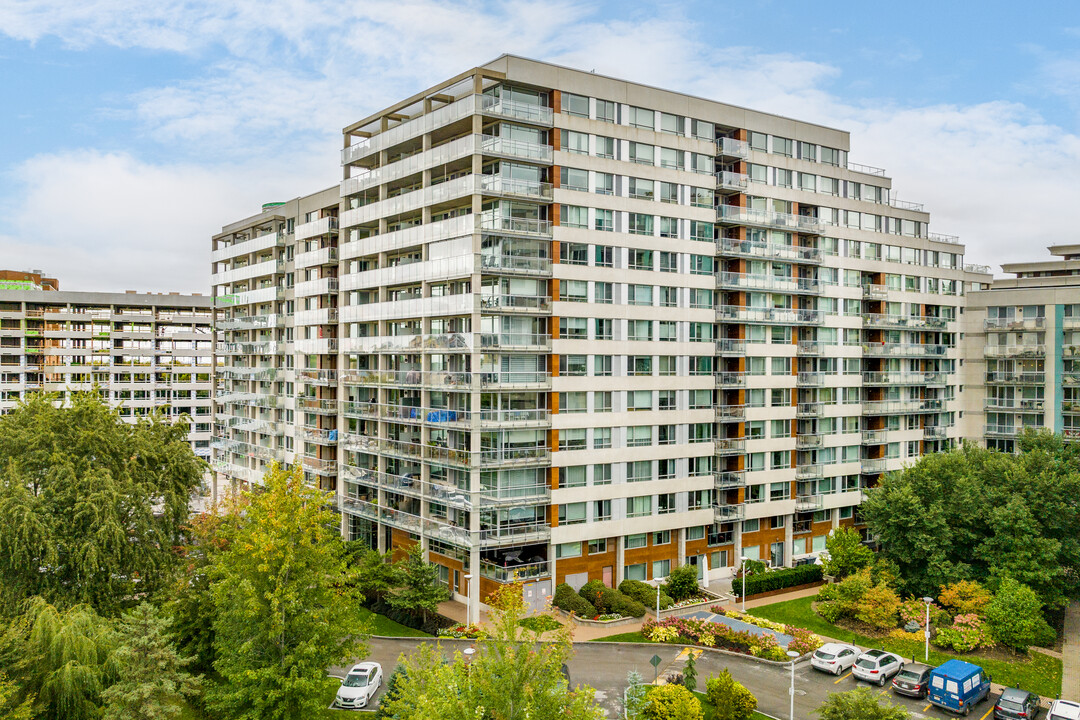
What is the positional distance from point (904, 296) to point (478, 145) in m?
45.4

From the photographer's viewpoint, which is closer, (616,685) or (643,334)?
(616,685)

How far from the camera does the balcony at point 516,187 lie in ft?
160

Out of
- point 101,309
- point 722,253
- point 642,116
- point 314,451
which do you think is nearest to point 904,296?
point 722,253

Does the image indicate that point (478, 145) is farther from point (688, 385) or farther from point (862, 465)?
point (862, 465)

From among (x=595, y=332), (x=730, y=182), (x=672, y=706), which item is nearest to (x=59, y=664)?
(x=672, y=706)

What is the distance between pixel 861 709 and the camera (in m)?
28.3

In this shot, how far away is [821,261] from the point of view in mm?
63656

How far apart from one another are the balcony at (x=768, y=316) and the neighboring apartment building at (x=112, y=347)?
7198cm

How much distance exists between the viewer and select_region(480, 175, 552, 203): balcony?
48.6 meters

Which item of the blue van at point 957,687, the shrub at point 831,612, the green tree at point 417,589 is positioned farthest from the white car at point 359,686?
the shrub at point 831,612

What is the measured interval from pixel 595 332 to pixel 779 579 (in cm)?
2331

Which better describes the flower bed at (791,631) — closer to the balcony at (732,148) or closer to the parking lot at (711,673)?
the parking lot at (711,673)

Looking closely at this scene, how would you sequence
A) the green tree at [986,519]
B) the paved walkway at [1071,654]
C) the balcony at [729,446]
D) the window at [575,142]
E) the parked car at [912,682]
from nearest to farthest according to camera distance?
the parked car at [912,682], the paved walkway at [1071,654], the green tree at [986,519], the window at [575,142], the balcony at [729,446]

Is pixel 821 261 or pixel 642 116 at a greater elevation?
pixel 642 116
